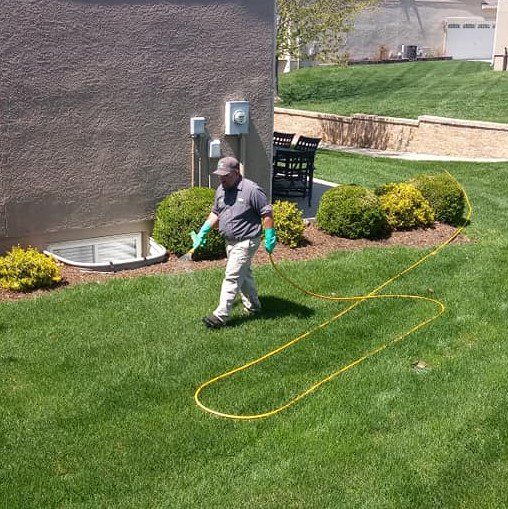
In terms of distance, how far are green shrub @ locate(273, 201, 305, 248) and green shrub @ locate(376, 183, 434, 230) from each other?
169 centimetres

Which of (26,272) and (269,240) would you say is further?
(26,272)

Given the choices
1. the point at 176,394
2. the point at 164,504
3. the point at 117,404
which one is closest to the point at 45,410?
the point at 117,404

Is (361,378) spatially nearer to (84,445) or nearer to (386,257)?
(84,445)

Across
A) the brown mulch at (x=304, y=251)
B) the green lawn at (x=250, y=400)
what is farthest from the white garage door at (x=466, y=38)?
the green lawn at (x=250, y=400)

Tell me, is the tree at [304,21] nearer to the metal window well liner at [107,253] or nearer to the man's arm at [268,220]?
the metal window well liner at [107,253]

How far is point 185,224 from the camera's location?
11008mm

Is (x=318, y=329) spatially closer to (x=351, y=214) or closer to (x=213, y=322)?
(x=213, y=322)

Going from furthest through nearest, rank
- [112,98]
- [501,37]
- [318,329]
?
[501,37]
[112,98]
[318,329]

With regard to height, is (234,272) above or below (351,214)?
above

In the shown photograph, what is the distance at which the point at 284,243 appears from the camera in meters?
11.7

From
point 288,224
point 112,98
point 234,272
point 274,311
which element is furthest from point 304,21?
point 234,272

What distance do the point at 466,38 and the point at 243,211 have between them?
4088 centimetres

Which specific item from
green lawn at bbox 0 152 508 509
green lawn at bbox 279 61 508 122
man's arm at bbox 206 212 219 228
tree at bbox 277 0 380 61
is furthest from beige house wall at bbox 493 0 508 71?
man's arm at bbox 206 212 219 228

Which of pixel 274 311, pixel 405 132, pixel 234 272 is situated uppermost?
pixel 234 272
